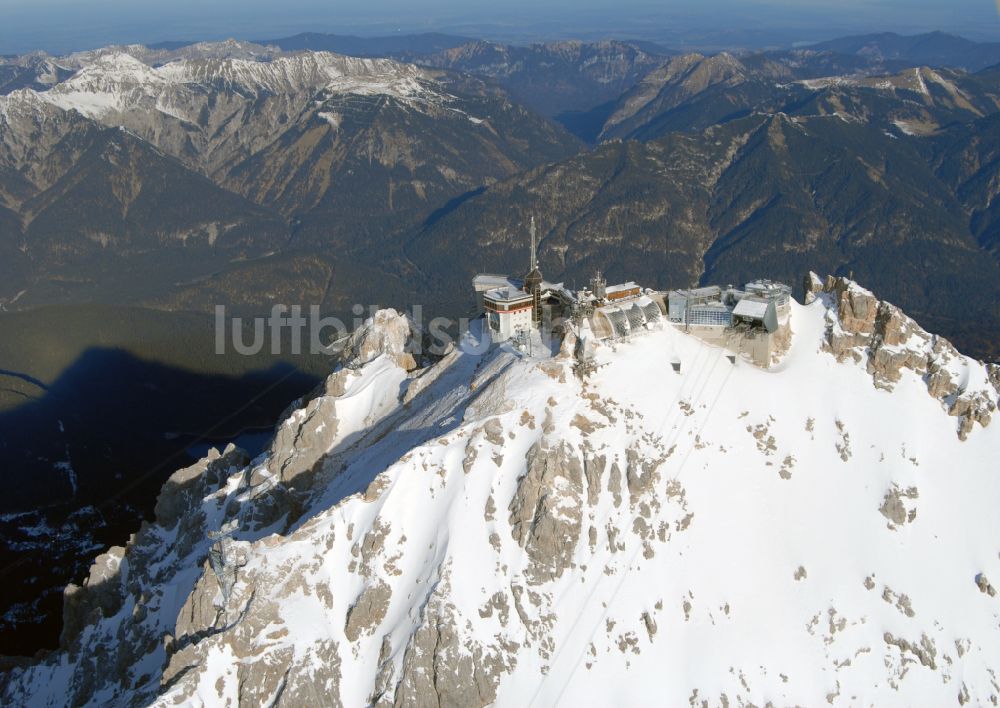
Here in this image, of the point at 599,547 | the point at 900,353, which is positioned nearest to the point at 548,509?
the point at 599,547

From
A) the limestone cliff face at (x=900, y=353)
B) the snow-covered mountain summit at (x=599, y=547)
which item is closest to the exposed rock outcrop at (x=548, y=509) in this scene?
the snow-covered mountain summit at (x=599, y=547)

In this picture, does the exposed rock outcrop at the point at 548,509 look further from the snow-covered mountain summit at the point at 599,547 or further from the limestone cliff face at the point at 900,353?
the limestone cliff face at the point at 900,353

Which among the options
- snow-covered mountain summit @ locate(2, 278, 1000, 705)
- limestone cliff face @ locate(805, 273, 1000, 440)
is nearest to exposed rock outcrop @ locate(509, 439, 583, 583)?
snow-covered mountain summit @ locate(2, 278, 1000, 705)

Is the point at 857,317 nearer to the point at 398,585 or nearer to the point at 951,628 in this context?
the point at 951,628

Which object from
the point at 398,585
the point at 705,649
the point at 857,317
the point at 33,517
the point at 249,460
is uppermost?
the point at 857,317

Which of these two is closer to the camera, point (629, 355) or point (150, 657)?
point (150, 657)

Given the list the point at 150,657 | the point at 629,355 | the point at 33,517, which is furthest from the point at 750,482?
the point at 33,517

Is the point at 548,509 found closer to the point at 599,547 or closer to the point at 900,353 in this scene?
the point at 599,547

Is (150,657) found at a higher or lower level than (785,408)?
lower
